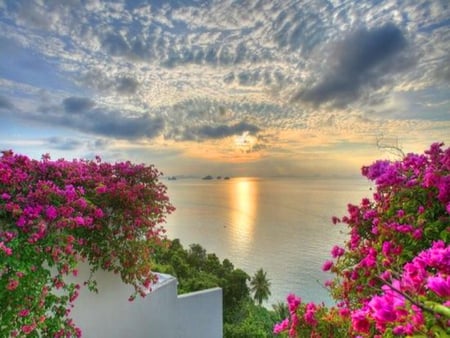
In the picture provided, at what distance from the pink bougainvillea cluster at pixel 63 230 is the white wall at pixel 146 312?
18cm

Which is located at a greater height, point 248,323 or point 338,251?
point 338,251

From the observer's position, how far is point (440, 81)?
526cm

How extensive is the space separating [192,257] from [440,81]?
43.6 feet

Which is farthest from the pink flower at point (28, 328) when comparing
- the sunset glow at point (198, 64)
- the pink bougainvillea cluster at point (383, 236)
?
the pink bougainvillea cluster at point (383, 236)

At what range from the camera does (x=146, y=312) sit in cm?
382

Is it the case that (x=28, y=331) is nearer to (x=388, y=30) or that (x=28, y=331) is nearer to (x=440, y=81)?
(x=388, y=30)

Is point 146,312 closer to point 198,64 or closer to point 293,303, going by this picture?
point 293,303

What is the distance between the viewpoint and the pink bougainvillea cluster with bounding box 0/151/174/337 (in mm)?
2230

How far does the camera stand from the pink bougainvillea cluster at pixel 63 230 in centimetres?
223

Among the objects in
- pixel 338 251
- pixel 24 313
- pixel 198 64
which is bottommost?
pixel 24 313

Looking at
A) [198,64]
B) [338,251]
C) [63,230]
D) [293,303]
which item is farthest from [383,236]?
[198,64]

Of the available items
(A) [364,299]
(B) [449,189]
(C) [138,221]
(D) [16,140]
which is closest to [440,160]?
(B) [449,189]

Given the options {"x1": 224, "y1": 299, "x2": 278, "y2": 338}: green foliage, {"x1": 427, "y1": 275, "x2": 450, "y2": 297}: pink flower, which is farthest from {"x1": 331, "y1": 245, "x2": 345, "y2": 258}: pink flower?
{"x1": 224, "y1": 299, "x2": 278, "y2": 338}: green foliage

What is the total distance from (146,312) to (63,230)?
5.80 feet
